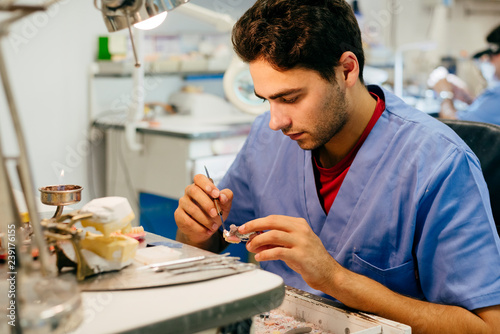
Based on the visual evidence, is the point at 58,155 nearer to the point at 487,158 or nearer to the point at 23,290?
the point at 487,158

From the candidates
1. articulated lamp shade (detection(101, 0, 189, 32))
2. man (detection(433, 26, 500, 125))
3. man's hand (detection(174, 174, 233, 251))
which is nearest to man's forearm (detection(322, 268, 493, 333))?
man's hand (detection(174, 174, 233, 251))

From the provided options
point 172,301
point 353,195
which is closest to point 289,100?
point 353,195

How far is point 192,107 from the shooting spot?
2875 millimetres

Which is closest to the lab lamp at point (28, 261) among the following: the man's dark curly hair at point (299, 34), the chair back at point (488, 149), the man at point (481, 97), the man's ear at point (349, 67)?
the man's dark curly hair at point (299, 34)

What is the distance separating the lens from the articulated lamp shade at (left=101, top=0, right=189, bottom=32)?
3.04 feet

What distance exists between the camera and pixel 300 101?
116 cm

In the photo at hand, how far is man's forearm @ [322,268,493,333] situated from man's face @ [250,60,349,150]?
33 cm

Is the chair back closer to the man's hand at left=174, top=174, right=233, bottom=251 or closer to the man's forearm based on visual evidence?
the man's forearm

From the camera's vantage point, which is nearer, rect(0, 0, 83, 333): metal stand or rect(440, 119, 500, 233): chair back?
rect(0, 0, 83, 333): metal stand

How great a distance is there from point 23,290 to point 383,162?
0.82 m

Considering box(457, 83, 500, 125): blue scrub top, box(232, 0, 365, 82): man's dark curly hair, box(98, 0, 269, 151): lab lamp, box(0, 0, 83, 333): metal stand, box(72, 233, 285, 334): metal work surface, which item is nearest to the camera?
box(0, 0, 83, 333): metal stand

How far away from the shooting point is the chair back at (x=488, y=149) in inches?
47.9

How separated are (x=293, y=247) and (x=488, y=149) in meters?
0.58

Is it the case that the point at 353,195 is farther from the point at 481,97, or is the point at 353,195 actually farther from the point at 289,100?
the point at 481,97
